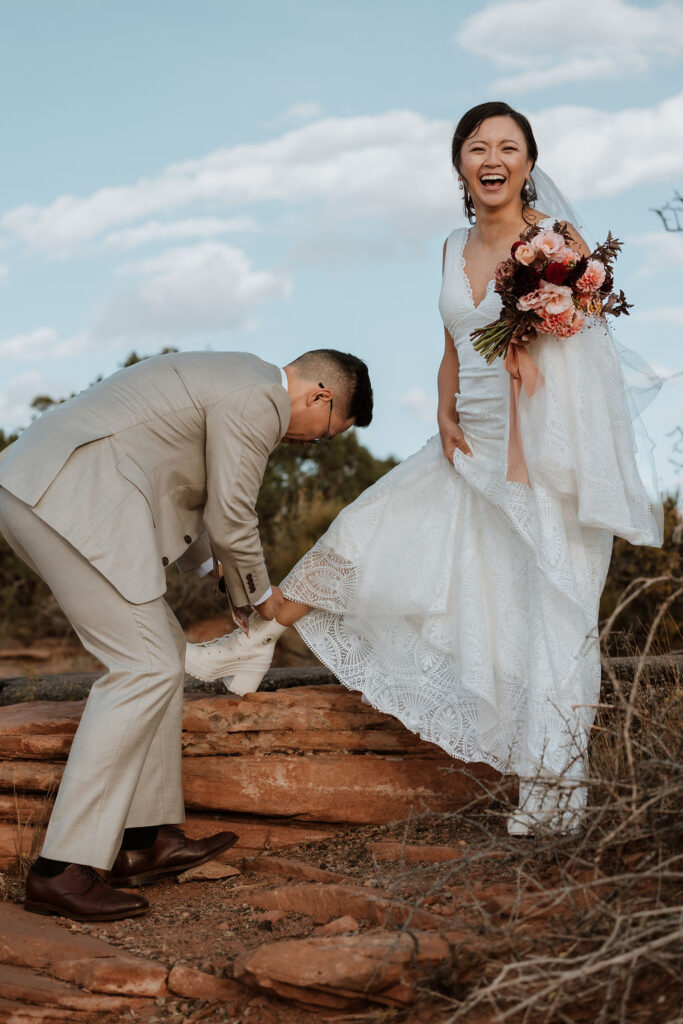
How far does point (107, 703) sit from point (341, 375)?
5.63 feet

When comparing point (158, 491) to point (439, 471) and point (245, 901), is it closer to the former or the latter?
point (439, 471)

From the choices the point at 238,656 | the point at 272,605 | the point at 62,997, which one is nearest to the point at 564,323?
the point at 272,605

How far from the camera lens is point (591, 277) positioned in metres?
4.20

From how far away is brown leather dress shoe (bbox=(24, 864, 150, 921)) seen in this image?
13.1 feet

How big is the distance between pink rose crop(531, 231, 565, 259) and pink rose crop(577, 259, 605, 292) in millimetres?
136

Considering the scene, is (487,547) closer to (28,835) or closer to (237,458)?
(237,458)

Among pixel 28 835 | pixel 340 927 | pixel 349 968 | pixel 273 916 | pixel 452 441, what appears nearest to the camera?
pixel 349 968

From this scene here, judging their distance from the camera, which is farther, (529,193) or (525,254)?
(529,193)

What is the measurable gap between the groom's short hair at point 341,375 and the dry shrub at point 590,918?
1.86 metres

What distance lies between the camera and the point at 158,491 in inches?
177

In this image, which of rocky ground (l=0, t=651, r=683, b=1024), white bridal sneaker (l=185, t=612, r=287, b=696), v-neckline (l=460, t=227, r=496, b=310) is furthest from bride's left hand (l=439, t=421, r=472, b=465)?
rocky ground (l=0, t=651, r=683, b=1024)

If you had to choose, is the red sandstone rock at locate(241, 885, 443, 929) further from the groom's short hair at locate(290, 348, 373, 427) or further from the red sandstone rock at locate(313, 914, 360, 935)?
the groom's short hair at locate(290, 348, 373, 427)

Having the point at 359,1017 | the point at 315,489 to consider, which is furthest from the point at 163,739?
the point at 315,489

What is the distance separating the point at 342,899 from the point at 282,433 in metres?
1.92
